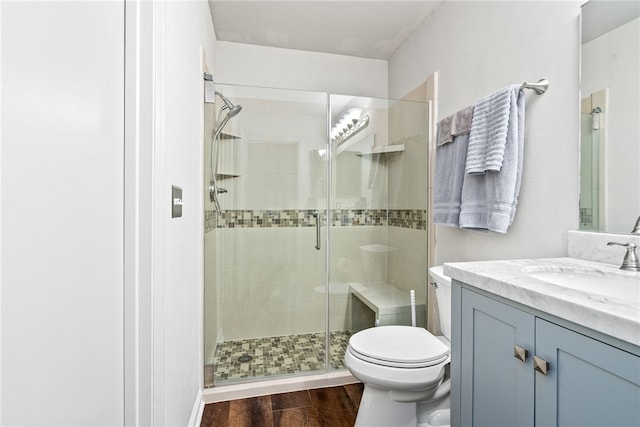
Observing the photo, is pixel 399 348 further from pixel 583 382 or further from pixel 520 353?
pixel 583 382

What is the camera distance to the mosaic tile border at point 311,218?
7.32ft

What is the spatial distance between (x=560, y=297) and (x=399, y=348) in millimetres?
937

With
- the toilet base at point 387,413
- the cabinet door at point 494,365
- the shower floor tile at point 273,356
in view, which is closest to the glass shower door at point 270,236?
the shower floor tile at point 273,356

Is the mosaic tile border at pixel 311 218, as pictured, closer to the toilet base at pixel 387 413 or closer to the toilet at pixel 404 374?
the toilet at pixel 404 374

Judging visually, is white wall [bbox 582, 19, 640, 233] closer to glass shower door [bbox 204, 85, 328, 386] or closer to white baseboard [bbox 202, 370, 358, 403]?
glass shower door [bbox 204, 85, 328, 386]

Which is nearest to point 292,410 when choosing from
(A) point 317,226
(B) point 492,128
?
(A) point 317,226

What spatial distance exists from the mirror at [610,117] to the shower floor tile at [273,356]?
1.62 meters

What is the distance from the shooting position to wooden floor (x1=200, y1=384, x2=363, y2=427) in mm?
1693

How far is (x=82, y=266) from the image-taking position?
2.39 ft

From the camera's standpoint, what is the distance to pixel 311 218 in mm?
2334

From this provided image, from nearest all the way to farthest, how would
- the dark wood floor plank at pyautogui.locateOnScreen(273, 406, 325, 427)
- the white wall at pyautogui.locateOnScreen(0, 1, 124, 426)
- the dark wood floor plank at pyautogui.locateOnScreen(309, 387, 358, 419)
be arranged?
the white wall at pyautogui.locateOnScreen(0, 1, 124, 426) → the dark wood floor plank at pyautogui.locateOnScreen(273, 406, 325, 427) → the dark wood floor plank at pyautogui.locateOnScreen(309, 387, 358, 419)

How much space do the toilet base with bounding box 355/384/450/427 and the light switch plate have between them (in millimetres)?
1092

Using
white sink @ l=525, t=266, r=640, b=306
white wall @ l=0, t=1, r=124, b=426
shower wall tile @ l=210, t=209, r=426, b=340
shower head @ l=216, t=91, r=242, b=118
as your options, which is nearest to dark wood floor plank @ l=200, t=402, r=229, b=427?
shower wall tile @ l=210, t=209, r=426, b=340

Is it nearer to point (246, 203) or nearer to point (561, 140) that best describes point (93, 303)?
point (246, 203)
